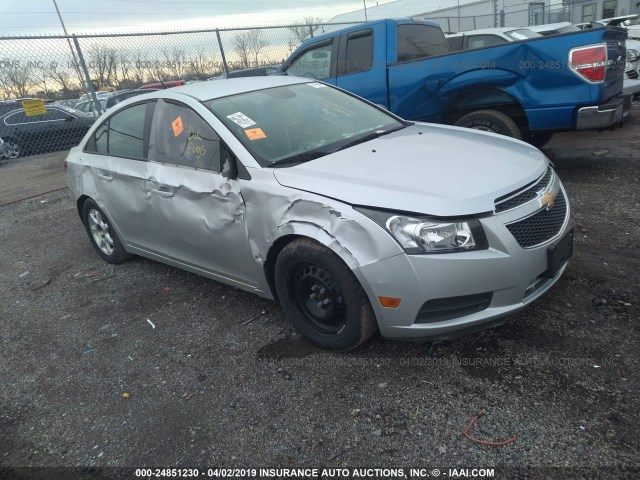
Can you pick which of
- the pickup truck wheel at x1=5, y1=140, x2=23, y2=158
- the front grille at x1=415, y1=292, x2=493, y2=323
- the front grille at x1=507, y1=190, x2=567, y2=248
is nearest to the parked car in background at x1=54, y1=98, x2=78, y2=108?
the pickup truck wheel at x1=5, y1=140, x2=23, y2=158

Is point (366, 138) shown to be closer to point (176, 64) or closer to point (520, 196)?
point (520, 196)

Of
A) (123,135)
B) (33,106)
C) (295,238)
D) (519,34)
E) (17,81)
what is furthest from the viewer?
(33,106)

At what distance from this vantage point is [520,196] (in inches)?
104

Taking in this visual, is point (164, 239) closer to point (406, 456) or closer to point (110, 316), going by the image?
point (110, 316)

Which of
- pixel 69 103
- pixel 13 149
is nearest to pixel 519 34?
pixel 69 103

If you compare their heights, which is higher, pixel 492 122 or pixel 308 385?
pixel 492 122

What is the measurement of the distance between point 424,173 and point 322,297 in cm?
93

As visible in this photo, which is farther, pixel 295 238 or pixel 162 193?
pixel 162 193

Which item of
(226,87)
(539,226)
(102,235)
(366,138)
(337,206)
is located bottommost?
(102,235)

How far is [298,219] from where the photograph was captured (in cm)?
278

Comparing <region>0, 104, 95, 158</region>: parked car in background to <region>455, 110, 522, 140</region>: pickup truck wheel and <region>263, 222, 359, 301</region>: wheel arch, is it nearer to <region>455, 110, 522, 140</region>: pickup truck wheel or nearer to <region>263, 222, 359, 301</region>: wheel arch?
<region>455, 110, 522, 140</region>: pickup truck wheel

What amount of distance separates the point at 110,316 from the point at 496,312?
118 inches

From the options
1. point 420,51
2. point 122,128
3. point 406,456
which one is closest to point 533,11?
point 420,51

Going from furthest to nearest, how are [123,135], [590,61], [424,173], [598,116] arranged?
[598,116]
[590,61]
[123,135]
[424,173]
